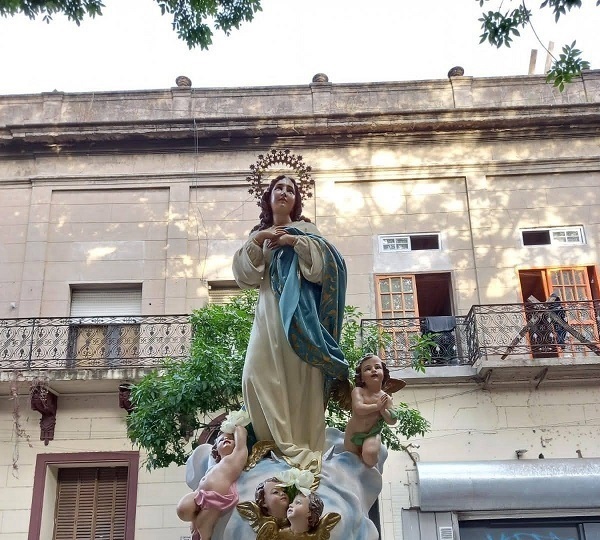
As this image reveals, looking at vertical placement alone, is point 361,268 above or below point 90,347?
above

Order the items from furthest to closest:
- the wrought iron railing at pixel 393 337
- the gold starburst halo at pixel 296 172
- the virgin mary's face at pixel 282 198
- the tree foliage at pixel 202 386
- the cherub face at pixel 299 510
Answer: the wrought iron railing at pixel 393 337
the tree foliage at pixel 202 386
the gold starburst halo at pixel 296 172
the virgin mary's face at pixel 282 198
the cherub face at pixel 299 510

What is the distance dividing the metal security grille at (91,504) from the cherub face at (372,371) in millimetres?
10373

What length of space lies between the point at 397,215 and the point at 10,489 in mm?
8317

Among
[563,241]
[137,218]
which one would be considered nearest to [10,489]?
[137,218]

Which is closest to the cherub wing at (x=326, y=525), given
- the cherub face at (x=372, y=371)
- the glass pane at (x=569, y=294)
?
the cherub face at (x=372, y=371)

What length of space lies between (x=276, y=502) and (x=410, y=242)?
468 inches

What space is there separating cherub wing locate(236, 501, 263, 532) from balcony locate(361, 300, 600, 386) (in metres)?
9.66

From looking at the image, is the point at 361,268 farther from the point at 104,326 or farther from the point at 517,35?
the point at 517,35

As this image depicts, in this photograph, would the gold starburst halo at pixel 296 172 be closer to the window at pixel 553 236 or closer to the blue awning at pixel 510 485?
the blue awning at pixel 510 485

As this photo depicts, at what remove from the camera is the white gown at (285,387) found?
3404 millimetres

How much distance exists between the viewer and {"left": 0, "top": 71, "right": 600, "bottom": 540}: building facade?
41.4ft

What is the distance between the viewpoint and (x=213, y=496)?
3.07m

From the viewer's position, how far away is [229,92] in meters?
15.8

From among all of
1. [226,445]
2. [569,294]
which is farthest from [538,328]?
[226,445]
